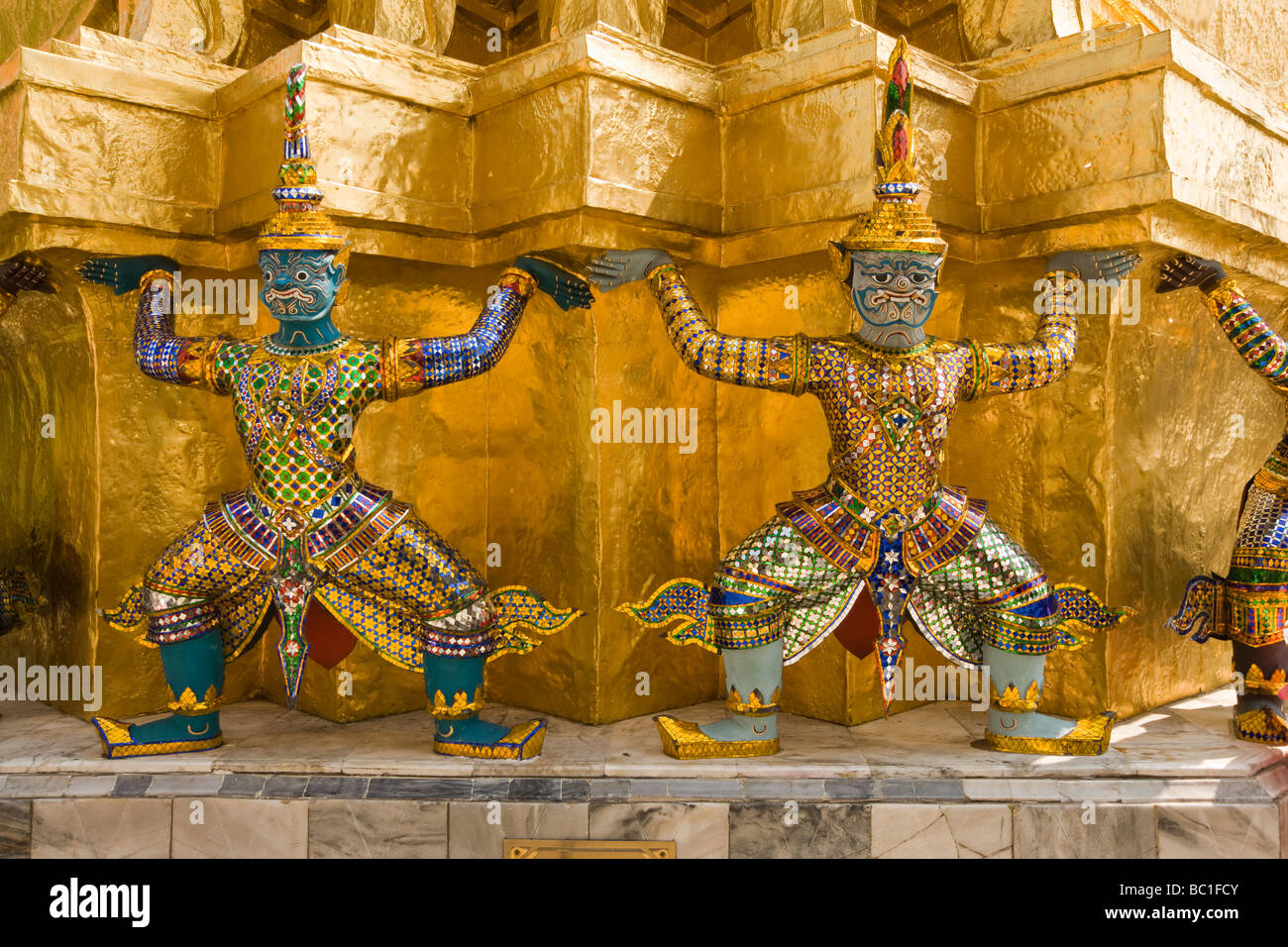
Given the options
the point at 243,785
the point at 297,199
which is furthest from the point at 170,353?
the point at 243,785

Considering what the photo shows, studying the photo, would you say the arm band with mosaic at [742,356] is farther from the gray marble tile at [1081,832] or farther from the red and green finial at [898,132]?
the gray marble tile at [1081,832]

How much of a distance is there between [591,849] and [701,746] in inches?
19.1

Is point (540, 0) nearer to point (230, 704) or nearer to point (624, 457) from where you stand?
point (624, 457)

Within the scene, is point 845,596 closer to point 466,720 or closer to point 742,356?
point 742,356

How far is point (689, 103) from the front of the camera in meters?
3.88

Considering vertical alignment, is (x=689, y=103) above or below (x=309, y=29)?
below

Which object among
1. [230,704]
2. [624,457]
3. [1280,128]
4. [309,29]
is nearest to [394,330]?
[624,457]

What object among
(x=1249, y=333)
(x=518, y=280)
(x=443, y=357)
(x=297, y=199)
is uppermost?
(x=297, y=199)

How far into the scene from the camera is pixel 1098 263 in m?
3.77

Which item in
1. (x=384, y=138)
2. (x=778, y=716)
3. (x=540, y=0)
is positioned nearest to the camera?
(x=384, y=138)

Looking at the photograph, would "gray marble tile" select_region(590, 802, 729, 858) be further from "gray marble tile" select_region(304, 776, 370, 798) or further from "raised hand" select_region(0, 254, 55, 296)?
"raised hand" select_region(0, 254, 55, 296)

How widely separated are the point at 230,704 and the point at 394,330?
161cm

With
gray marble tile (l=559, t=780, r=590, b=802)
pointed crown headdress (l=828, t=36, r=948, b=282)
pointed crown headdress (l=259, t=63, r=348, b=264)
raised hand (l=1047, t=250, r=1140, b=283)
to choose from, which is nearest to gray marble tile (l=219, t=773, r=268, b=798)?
gray marble tile (l=559, t=780, r=590, b=802)

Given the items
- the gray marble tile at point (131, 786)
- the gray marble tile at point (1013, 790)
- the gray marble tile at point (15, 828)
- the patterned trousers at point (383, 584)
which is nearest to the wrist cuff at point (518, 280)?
the patterned trousers at point (383, 584)
